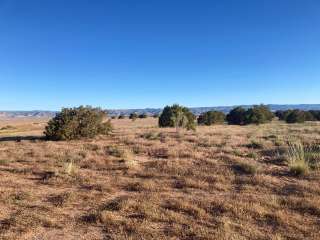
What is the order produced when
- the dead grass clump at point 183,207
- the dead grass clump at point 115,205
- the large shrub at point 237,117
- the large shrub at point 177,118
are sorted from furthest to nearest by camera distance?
the large shrub at point 237,117 < the large shrub at point 177,118 < the dead grass clump at point 115,205 < the dead grass clump at point 183,207

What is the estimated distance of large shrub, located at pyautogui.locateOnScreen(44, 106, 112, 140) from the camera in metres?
23.3

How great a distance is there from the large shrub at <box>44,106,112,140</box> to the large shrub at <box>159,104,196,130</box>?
1148 centimetres

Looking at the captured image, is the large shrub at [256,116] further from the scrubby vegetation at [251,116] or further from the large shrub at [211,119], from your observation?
the large shrub at [211,119]

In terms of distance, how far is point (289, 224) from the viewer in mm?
7246

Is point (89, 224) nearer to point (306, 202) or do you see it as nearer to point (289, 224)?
point (289, 224)

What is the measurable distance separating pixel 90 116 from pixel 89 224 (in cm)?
1793

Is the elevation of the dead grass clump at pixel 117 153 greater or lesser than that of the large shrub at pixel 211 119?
lesser

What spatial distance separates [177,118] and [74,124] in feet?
46.9

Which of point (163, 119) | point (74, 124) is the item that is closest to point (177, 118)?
point (163, 119)

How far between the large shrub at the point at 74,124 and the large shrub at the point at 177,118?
1148 centimetres

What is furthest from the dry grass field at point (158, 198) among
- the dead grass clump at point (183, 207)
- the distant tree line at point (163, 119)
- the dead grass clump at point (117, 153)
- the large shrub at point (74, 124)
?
the distant tree line at point (163, 119)

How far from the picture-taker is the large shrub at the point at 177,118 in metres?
35.8

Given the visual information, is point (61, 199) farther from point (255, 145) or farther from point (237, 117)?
point (237, 117)

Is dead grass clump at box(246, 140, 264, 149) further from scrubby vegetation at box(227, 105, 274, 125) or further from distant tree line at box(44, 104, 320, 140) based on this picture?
scrubby vegetation at box(227, 105, 274, 125)
